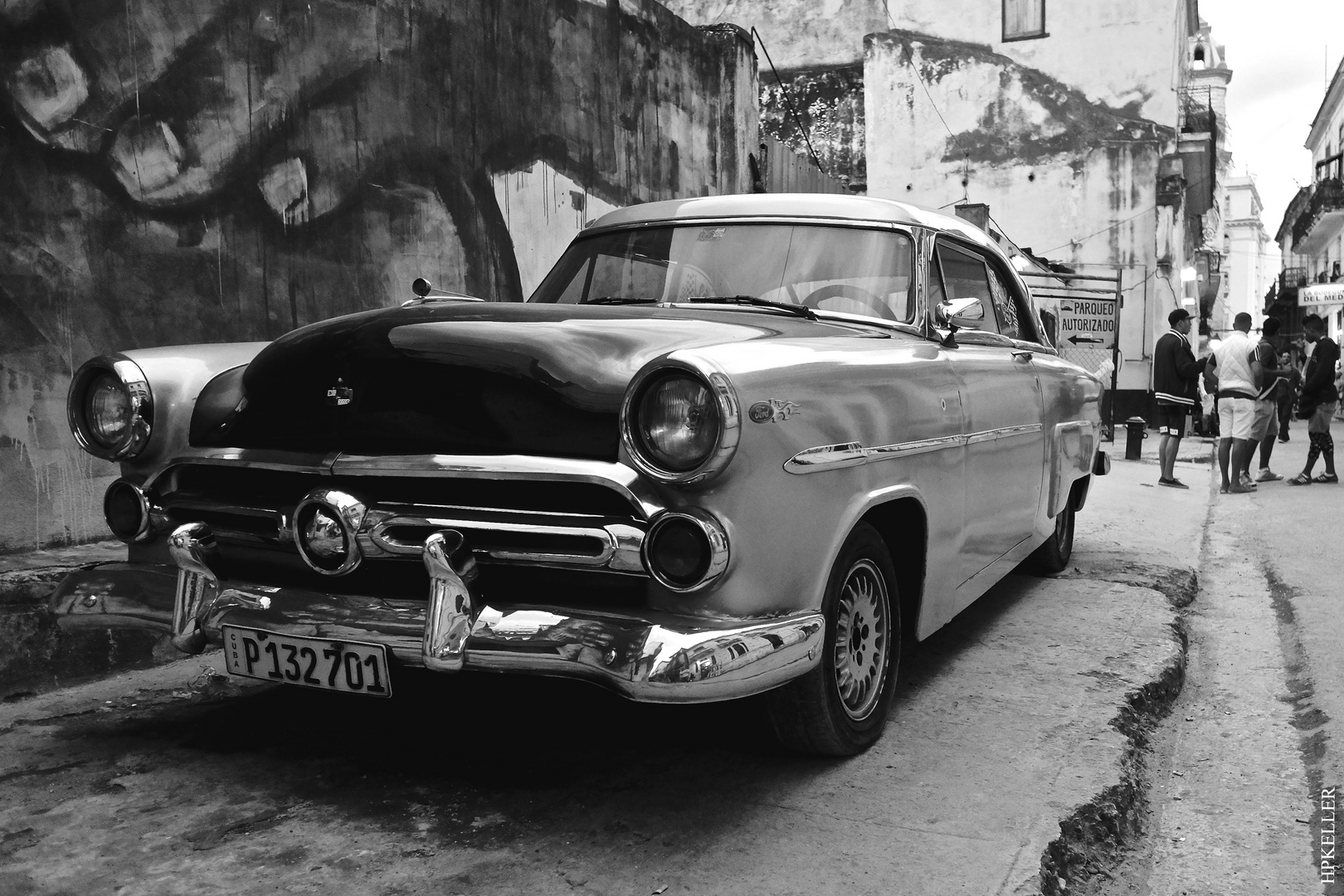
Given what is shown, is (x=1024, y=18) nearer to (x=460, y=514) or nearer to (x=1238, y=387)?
(x=1238, y=387)

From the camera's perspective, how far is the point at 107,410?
2908 millimetres

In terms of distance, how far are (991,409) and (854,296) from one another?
24.9 inches

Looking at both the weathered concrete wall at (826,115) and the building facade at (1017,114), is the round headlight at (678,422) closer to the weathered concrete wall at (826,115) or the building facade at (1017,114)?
the building facade at (1017,114)

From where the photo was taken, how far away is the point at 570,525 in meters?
2.25

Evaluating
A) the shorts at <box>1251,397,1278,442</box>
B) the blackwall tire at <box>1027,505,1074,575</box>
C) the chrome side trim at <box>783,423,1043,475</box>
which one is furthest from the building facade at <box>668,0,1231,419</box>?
the chrome side trim at <box>783,423,1043,475</box>

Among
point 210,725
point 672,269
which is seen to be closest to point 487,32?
point 672,269

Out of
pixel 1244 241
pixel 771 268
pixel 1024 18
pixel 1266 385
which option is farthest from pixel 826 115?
pixel 1244 241

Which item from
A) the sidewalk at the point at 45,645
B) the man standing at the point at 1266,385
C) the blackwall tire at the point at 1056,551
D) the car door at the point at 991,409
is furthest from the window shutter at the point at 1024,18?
the sidewalk at the point at 45,645

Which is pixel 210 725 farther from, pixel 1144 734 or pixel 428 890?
pixel 1144 734

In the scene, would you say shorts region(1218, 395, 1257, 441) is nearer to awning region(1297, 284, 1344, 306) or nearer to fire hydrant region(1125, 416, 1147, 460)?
fire hydrant region(1125, 416, 1147, 460)

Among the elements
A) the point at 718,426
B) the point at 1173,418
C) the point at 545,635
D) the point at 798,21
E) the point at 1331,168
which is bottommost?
the point at 1173,418

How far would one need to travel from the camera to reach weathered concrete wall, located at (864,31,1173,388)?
19.4m

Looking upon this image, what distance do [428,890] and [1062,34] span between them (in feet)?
65.9

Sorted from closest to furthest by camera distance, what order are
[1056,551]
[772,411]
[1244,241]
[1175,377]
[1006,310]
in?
[772,411]
[1006,310]
[1056,551]
[1175,377]
[1244,241]
